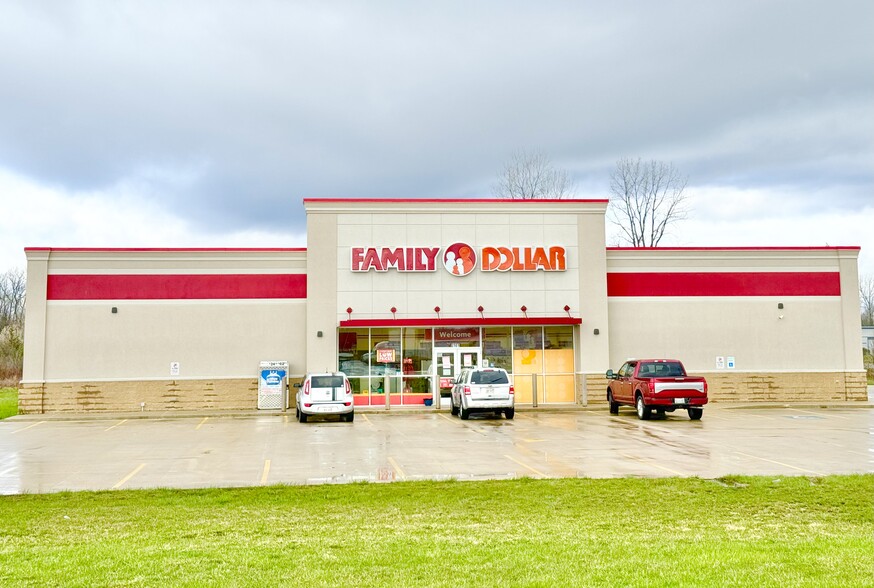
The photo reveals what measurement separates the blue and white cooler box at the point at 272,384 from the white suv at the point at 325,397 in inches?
187

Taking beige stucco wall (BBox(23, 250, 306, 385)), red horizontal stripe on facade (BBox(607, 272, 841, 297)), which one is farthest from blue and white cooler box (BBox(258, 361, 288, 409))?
red horizontal stripe on facade (BBox(607, 272, 841, 297))

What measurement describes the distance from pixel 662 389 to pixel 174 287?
18578 mm

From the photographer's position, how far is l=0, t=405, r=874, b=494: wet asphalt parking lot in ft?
45.2

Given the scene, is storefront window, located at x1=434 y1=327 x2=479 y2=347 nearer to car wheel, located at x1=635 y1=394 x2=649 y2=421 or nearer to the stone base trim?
car wheel, located at x1=635 y1=394 x2=649 y2=421

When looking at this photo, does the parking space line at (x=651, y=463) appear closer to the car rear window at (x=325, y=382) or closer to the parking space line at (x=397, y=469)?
the parking space line at (x=397, y=469)

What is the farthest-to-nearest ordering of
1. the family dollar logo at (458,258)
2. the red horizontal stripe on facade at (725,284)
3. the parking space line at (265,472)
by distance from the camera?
1. the red horizontal stripe on facade at (725,284)
2. the family dollar logo at (458,258)
3. the parking space line at (265,472)

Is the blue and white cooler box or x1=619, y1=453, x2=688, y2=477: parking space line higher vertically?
the blue and white cooler box

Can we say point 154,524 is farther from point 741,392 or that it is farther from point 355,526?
point 741,392

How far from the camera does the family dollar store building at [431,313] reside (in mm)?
30453

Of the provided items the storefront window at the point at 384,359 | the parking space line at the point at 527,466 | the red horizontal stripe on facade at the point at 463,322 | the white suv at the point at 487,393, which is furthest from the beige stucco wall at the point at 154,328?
the parking space line at the point at 527,466

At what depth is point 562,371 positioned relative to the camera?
3206 cm

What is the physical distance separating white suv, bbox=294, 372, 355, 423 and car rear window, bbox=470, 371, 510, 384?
4.05 meters

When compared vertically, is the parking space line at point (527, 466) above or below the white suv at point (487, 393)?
below

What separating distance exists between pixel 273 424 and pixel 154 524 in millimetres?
15436
